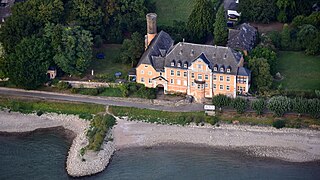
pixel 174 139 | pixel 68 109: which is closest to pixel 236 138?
pixel 174 139

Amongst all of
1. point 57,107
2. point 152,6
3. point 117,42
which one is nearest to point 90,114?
point 57,107

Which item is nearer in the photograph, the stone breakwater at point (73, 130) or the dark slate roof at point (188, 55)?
the stone breakwater at point (73, 130)

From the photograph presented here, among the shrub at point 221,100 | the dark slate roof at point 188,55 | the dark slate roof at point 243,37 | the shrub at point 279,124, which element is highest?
the dark slate roof at point 243,37

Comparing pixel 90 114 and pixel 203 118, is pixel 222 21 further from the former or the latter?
pixel 90 114

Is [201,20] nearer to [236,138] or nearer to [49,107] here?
[236,138]

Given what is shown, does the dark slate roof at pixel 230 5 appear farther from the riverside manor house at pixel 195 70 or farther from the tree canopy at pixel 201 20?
the riverside manor house at pixel 195 70

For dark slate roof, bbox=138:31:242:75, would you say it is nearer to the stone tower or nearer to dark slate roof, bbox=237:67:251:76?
dark slate roof, bbox=237:67:251:76

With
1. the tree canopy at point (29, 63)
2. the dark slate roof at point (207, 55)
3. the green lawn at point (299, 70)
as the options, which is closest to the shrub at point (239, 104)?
the dark slate roof at point (207, 55)
